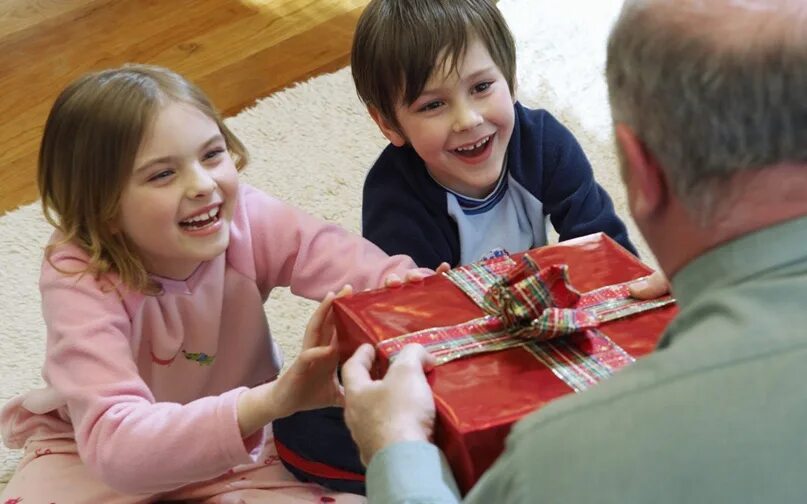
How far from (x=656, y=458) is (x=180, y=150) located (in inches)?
31.7

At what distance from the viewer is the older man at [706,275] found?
2.24ft

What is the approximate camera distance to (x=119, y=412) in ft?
4.12

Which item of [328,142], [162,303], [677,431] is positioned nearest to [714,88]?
[677,431]

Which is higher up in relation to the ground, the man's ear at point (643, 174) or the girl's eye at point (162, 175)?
the man's ear at point (643, 174)

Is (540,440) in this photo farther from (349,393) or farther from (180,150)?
(180,150)

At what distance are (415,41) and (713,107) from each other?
29.7 inches

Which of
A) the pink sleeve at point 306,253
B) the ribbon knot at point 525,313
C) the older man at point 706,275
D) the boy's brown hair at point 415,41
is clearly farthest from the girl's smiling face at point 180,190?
the older man at point 706,275

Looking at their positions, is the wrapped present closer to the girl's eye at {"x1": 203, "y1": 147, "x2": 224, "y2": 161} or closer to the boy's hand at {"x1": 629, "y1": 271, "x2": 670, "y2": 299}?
the boy's hand at {"x1": 629, "y1": 271, "x2": 670, "y2": 299}

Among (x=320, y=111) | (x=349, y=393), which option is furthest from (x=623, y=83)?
(x=320, y=111)

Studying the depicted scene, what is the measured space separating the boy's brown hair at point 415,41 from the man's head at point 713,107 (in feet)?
2.11

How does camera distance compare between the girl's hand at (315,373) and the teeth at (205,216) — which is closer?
the girl's hand at (315,373)

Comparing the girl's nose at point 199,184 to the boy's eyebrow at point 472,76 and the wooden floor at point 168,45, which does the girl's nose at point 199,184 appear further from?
the wooden floor at point 168,45

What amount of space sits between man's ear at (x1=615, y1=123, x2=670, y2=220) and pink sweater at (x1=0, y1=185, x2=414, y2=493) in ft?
1.97

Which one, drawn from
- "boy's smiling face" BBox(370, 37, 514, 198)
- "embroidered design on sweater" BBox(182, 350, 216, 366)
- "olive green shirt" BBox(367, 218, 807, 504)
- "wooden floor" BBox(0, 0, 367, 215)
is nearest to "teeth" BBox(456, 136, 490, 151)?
"boy's smiling face" BBox(370, 37, 514, 198)
